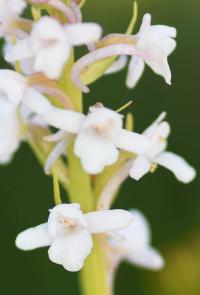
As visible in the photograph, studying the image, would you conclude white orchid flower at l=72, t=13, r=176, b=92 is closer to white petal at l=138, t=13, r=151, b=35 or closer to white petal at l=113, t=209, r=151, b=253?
white petal at l=138, t=13, r=151, b=35

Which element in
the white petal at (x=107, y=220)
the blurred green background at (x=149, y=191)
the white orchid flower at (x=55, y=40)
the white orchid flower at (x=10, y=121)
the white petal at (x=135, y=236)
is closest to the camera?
the white orchid flower at (x=55, y=40)

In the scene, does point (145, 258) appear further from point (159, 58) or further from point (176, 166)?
point (159, 58)

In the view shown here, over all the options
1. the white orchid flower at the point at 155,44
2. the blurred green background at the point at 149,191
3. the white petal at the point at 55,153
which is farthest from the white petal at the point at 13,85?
the blurred green background at the point at 149,191

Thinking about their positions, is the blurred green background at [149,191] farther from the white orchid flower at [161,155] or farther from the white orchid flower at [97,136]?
the white orchid flower at [97,136]

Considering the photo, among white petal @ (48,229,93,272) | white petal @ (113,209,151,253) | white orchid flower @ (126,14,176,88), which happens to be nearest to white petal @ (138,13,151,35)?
white orchid flower @ (126,14,176,88)

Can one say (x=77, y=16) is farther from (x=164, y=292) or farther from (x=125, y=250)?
(x=164, y=292)

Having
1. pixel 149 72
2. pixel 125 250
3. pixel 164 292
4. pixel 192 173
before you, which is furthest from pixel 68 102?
pixel 149 72
